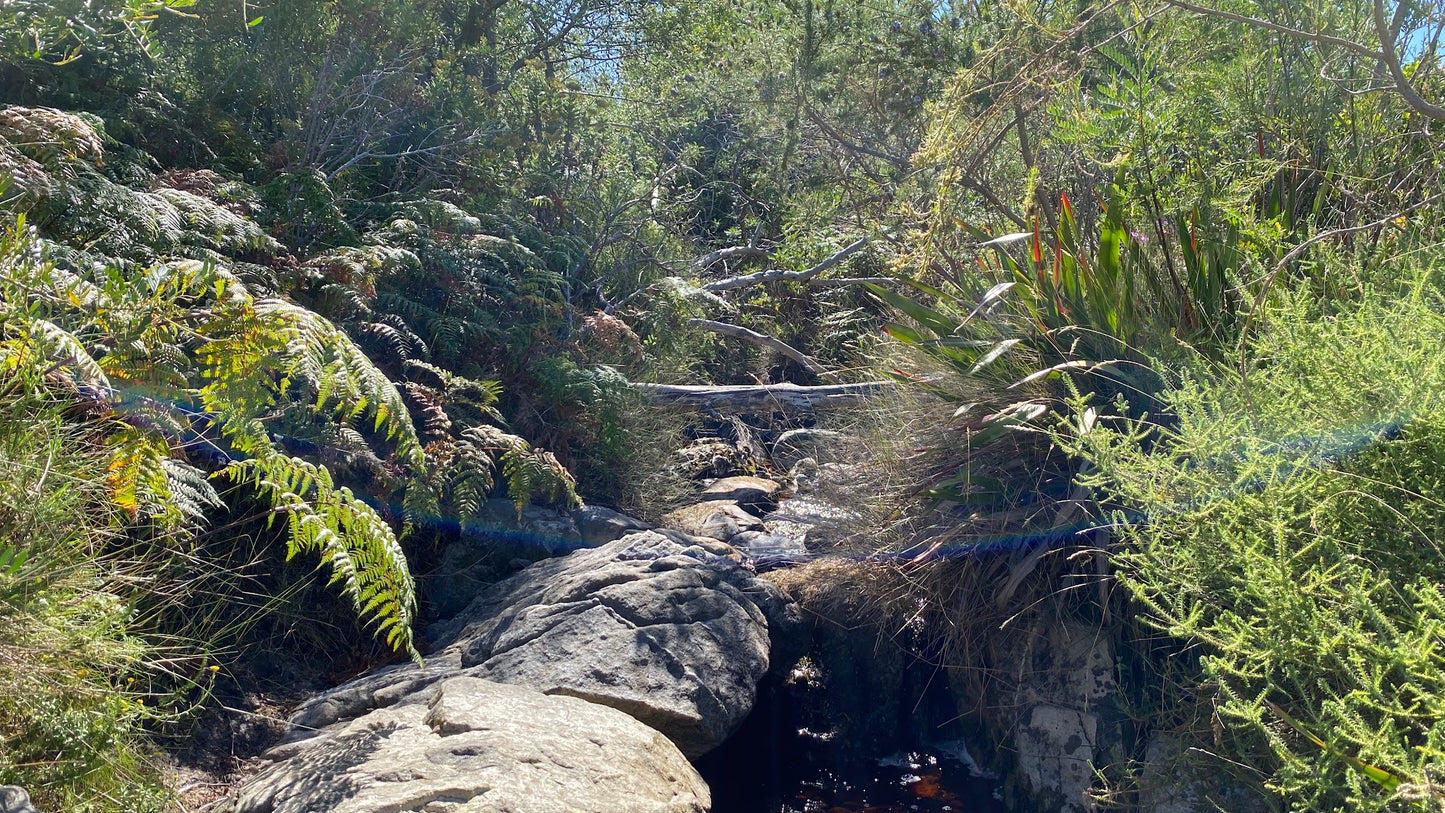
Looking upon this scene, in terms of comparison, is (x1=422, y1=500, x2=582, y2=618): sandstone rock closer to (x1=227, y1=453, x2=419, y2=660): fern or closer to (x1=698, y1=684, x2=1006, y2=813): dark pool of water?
(x1=698, y1=684, x2=1006, y2=813): dark pool of water

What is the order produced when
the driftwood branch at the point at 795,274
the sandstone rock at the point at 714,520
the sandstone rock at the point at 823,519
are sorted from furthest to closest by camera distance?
the driftwood branch at the point at 795,274 < the sandstone rock at the point at 714,520 < the sandstone rock at the point at 823,519

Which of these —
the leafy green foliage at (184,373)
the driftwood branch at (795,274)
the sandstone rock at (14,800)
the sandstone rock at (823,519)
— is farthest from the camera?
the driftwood branch at (795,274)

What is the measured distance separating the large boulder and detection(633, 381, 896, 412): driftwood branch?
1628 millimetres

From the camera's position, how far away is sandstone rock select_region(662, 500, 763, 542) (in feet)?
24.4

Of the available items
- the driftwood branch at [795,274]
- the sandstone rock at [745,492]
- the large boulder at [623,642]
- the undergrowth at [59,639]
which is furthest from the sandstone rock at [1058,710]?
the driftwood branch at [795,274]

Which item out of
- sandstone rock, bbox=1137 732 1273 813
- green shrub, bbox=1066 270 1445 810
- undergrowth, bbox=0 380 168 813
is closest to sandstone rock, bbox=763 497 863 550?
sandstone rock, bbox=1137 732 1273 813

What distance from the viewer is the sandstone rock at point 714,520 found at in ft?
24.4

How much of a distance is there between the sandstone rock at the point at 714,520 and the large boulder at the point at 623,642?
4.94ft

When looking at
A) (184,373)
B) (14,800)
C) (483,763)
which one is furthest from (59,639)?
(483,763)

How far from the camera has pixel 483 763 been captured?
358 cm

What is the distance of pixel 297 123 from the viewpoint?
719 centimetres

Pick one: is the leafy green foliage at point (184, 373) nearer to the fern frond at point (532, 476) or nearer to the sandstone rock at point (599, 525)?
the fern frond at point (532, 476)

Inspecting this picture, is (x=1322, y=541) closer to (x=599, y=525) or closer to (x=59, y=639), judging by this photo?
(x=59, y=639)

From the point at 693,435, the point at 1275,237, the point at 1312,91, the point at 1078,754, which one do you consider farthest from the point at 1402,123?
the point at 693,435
